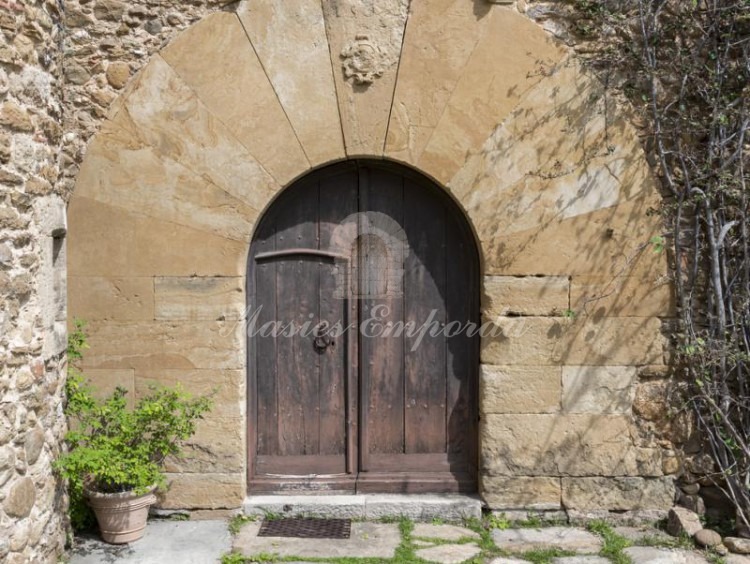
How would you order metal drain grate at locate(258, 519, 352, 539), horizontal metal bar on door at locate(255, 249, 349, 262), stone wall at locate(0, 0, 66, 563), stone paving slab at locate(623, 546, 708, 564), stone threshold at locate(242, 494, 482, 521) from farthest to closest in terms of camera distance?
horizontal metal bar on door at locate(255, 249, 349, 262) → stone threshold at locate(242, 494, 482, 521) → metal drain grate at locate(258, 519, 352, 539) → stone paving slab at locate(623, 546, 708, 564) → stone wall at locate(0, 0, 66, 563)

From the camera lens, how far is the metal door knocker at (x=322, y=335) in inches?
156

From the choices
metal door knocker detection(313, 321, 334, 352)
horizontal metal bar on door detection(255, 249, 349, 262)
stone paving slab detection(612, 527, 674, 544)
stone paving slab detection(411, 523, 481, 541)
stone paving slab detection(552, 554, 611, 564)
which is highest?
horizontal metal bar on door detection(255, 249, 349, 262)

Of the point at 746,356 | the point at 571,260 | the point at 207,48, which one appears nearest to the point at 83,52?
the point at 207,48

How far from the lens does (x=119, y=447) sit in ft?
11.4

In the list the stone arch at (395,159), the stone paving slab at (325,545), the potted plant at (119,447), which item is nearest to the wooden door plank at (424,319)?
the stone arch at (395,159)

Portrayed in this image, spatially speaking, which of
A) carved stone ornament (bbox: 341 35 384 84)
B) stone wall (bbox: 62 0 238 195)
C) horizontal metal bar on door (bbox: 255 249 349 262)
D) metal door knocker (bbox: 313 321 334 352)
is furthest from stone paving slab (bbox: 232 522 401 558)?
carved stone ornament (bbox: 341 35 384 84)

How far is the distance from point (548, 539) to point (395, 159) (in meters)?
2.15

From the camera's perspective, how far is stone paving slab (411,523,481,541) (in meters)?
3.61

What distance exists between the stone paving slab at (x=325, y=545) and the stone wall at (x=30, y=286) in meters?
0.91

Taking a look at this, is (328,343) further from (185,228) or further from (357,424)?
(185,228)

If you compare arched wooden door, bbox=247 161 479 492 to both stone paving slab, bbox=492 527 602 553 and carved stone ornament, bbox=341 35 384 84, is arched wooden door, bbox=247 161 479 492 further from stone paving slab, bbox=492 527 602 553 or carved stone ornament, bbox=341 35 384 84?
carved stone ornament, bbox=341 35 384 84

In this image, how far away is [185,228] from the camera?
369cm

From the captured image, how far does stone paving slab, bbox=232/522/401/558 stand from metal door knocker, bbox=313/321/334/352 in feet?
3.37

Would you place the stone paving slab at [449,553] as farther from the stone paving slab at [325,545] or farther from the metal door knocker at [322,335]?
the metal door knocker at [322,335]
